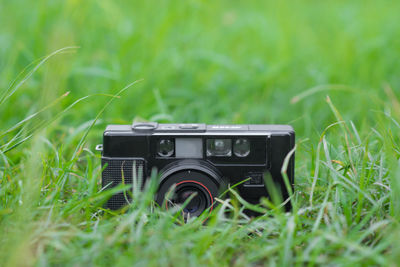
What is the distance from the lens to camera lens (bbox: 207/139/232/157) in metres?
2.54

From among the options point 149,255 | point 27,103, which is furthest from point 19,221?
point 27,103

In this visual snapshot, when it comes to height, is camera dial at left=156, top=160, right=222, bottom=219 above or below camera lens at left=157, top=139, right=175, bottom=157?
below

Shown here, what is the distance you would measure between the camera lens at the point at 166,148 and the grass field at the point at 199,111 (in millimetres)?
284

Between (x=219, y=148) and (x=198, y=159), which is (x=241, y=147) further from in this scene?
(x=198, y=159)

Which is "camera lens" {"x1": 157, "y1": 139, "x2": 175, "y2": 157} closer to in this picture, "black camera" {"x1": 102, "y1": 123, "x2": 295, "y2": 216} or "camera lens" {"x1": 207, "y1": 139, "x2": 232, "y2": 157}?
"black camera" {"x1": 102, "y1": 123, "x2": 295, "y2": 216}

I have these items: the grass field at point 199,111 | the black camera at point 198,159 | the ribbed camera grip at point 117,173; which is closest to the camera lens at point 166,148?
the black camera at point 198,159

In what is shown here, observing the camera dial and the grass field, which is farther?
the camera dial

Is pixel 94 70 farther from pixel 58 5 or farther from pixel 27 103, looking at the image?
pixel 58 5

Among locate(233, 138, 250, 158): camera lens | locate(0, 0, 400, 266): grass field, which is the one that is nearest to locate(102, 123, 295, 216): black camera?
locate(233, 138, 250, 158): camera lens

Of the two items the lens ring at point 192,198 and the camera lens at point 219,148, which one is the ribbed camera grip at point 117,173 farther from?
the camera lens at point 219,148

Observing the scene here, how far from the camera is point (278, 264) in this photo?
1930mm

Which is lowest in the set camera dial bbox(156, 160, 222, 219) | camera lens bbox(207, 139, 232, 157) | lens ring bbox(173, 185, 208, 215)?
lens ring bbox(173, 185, 208, 215)

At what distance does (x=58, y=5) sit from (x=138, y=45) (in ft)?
3.49

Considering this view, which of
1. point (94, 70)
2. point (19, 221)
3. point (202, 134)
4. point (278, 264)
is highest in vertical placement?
point (94, 70)
